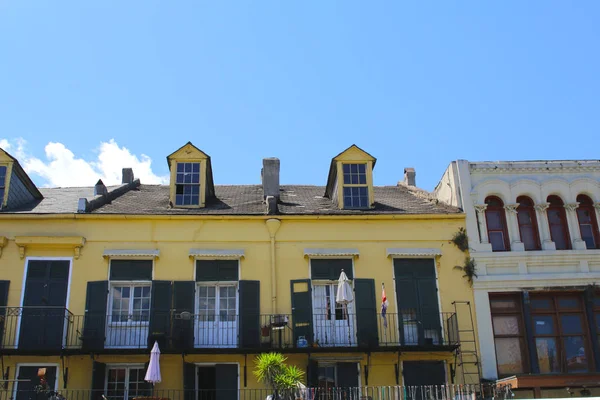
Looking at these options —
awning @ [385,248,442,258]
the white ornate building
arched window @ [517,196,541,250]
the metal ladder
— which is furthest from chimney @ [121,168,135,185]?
arched window @ [517,196,541,250]

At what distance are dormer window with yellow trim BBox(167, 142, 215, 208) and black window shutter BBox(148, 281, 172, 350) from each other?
118 inches

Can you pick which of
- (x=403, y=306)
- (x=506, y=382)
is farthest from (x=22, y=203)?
(x=506, y=382)

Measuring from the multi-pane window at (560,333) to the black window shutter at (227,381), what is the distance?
324 inches

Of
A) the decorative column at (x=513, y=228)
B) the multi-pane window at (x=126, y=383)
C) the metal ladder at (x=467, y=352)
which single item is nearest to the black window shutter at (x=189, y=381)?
the multi-pane window at (x=126, y=383)

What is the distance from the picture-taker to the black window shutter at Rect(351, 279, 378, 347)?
1812 centimetres

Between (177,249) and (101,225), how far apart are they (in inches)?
89.1

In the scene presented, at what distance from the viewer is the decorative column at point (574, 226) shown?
63.7 feet

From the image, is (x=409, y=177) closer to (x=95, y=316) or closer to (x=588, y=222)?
(x=588, y=222)

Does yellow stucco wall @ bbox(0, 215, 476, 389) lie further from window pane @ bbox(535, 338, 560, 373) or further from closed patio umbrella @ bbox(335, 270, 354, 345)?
window pane @ bbox(535, 338, 560, 373)

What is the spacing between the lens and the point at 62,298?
60.0 ft

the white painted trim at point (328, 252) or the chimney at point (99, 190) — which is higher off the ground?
the chimney at point (99, 190)

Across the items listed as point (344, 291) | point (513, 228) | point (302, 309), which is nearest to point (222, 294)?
point (302, 309)

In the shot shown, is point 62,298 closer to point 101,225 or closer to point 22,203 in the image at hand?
point 101,225

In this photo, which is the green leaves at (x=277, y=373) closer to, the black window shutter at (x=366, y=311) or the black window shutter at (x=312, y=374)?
the black window shutter at (x=312, y=374)
